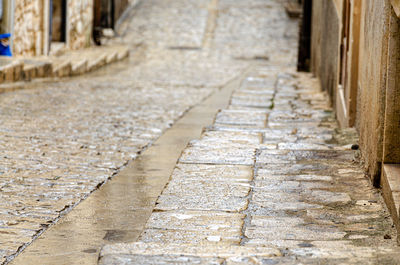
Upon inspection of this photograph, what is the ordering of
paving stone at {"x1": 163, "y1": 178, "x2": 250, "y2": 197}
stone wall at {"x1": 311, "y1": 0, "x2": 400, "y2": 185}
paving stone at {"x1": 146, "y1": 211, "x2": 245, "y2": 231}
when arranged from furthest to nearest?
paving stone at {"x1": 163, "y1": 178, "x2": 250, "y2": 197} < stone wall at {"x1": 311, "y1": 0, "x2": 400, "y2": 185} < paving stone at {"x1": 146, "y1": 211, "x2": 245, "y2": 231}

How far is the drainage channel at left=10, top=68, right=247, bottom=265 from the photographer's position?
3760mm

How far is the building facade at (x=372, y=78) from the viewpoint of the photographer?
411 cm

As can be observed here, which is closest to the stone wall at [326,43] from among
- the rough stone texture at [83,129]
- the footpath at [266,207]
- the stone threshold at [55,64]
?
the rough stone texture at [83,129]

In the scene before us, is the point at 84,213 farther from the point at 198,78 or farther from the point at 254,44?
the point at 254,44

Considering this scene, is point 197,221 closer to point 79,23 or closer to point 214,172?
point 214,172

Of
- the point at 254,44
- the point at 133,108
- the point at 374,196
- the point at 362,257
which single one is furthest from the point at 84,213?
the point at 254,44

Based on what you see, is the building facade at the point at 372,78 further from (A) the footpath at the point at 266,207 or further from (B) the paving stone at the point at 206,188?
(B) the paving stone at the point at 206,188

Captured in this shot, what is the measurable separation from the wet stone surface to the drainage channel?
22 cm

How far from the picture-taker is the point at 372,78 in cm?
472

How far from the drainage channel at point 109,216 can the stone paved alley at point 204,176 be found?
0.07 feet

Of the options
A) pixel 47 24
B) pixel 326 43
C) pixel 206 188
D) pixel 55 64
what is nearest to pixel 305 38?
pixel 326 43

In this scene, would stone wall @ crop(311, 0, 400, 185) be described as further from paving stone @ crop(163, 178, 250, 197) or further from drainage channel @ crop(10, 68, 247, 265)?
drainage channel @ crop(10, 68, 247, 265)

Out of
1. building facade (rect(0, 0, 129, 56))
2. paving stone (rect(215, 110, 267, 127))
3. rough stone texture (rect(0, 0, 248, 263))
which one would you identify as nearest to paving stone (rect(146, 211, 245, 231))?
rough stone texture (rect(0, 0, 248, 263))

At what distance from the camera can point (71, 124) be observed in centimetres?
784
